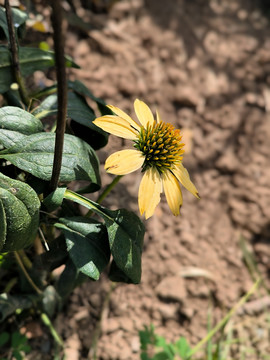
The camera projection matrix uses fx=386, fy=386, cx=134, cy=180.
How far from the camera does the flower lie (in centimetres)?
91

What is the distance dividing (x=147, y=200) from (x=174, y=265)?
34.9 inches

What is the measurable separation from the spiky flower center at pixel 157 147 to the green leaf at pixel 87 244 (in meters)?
0.20

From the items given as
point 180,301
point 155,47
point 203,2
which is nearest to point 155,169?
point 180,301

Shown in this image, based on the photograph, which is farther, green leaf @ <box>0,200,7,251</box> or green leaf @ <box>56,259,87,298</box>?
green leaf @ <box>56,259,87,298</box>

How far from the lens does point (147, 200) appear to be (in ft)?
2.98

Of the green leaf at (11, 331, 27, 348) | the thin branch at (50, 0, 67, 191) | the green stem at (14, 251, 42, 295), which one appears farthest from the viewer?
the green leaf at (11, 331, 27, 348)

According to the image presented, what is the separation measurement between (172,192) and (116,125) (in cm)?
22

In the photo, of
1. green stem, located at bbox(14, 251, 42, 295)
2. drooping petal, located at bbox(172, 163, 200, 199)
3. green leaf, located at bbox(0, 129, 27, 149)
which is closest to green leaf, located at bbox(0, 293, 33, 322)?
green stem, located at bbox(14, 251, 42, 295)

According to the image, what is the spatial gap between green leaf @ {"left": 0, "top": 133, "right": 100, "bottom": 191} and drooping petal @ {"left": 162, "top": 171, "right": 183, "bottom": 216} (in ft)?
0.59

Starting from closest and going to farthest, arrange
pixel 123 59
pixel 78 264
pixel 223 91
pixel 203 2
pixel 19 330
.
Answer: pixel 78 264
pixel 19 330
pixel 123 59
pixel 223 91
pixel 203 2

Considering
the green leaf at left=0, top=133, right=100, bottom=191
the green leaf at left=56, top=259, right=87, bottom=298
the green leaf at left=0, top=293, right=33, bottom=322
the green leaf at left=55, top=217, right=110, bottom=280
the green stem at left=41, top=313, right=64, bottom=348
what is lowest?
the green stem at left=41, top=313, right=64, bottom=348

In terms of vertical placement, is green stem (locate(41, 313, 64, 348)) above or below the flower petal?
below

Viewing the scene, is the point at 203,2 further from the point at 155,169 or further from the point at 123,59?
the point at 155,169

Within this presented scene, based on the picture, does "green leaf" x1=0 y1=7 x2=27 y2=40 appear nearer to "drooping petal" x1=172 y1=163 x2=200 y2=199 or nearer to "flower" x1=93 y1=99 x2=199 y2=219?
"flower" x1=93 y1=99 x2=199 y2=219
